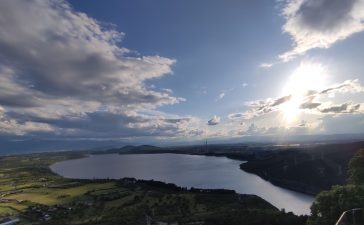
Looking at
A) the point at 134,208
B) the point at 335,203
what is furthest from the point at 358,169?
the point at 134,208

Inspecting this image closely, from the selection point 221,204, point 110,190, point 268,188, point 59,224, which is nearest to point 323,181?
point 268,188

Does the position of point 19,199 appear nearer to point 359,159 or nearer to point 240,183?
point 240,183

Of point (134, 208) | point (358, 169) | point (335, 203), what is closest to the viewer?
point (335, 203)

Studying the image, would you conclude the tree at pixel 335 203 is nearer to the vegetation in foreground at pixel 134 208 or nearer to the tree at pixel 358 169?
the tree at pixel 358 169

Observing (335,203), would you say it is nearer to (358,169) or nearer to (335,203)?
(335,203)

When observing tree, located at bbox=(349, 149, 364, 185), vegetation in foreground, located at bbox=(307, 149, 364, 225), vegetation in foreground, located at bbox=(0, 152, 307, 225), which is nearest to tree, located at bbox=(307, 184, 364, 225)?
vegetation in foreground, located at bbox=(307, 149, 364, 225)

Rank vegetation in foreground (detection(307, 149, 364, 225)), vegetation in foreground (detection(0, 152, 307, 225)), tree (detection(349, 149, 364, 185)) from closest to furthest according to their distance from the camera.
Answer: vegetation in foreground (detection(307, 149, 364, 225)) < tree (detection(349, 149, 364, 185)) < vegetation in foreground (detection(0, 152, 307, 225))

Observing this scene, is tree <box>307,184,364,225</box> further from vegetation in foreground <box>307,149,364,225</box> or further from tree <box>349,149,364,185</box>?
tree <box>349,149,364,185</box>

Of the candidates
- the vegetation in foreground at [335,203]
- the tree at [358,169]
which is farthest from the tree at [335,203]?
the tree at [358,169]

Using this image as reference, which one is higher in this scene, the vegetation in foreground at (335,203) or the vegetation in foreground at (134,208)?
the vegetation in foreground at (335,203)

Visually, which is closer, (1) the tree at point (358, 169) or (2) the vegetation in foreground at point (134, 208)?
(1) the tree at point (358, 169)

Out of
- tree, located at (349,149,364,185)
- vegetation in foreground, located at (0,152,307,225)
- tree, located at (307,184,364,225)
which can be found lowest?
vegetation in foreground, located at (0,152,307,225)
